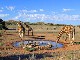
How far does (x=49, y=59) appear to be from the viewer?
16.5 m

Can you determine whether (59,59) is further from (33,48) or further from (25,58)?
(33,48)

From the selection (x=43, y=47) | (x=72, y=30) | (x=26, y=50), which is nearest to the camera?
(x=26, y=50)

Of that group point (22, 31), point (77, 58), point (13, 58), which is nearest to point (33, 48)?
point (13, 58)

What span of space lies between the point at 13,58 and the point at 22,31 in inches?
492

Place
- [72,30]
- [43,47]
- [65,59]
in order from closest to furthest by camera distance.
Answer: [65,59] → [43,47] → [72,30]

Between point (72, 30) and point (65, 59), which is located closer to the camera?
point (65, 59)

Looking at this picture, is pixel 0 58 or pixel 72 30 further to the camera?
pixel 72 30

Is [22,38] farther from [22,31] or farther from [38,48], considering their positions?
[38,48]

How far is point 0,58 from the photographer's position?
55.8 feet

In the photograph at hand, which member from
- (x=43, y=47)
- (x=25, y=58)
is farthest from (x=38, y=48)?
(x=25, y=58)

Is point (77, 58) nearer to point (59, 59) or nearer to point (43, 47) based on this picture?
point (59, 59)

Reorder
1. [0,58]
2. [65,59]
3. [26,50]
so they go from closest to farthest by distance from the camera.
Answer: [65,59] → [0,58] → [26,50]

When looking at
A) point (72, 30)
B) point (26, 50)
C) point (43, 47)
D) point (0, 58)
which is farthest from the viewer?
point (72, 30)

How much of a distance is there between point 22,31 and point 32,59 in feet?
43.8
